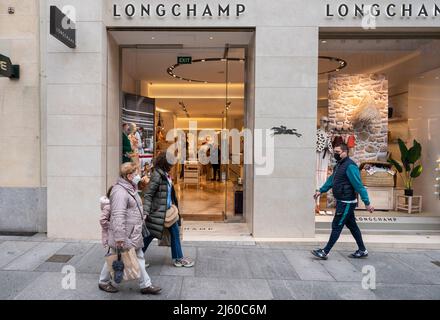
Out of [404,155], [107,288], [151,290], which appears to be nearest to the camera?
[151,290]

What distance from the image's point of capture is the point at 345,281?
493 cm

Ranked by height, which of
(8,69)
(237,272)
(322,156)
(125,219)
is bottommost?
(237,272)

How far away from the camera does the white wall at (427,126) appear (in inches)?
317

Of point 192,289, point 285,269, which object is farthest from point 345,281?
point 192,289

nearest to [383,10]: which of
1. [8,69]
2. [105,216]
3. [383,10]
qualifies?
[383,10]

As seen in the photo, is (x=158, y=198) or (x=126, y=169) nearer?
(x=126, y=169)

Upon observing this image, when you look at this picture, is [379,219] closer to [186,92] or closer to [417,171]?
[417,171]

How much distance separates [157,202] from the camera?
4918mm

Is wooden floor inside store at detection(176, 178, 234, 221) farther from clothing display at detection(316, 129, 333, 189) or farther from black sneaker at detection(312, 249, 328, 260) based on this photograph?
black sneaker at detection(312, 249, 328, 260)

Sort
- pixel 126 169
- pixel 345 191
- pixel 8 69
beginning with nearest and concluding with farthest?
1. pixel 126 169
2. pixel 345 191
3. pixel 8 69

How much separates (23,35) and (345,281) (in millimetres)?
7146

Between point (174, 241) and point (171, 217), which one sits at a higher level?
point (171, 217)

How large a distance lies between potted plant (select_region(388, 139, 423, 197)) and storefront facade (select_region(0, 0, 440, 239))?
276cm

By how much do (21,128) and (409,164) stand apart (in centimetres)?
847
